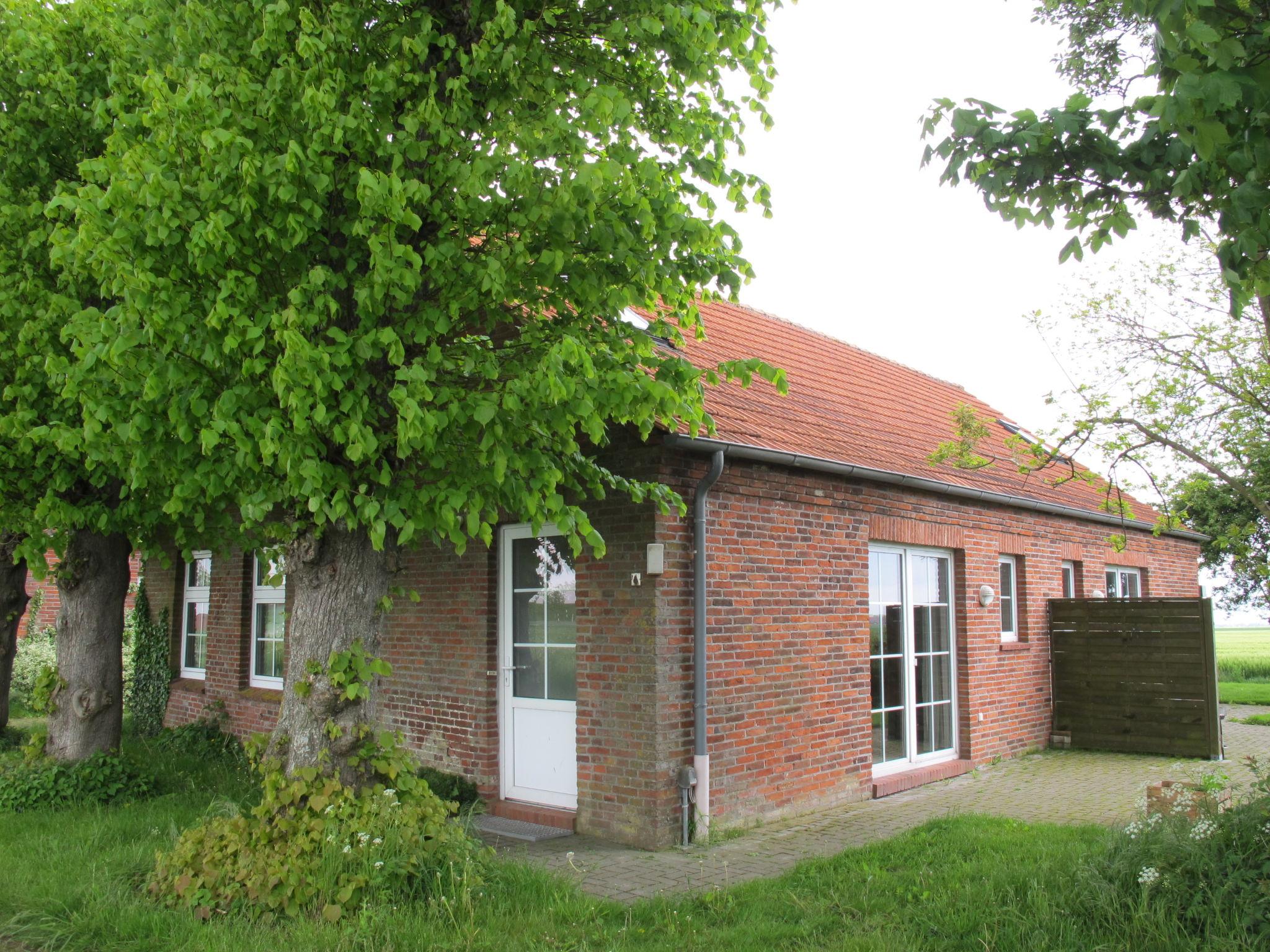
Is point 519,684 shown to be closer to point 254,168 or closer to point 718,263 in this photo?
point 718,263

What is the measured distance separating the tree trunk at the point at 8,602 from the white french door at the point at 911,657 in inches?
334

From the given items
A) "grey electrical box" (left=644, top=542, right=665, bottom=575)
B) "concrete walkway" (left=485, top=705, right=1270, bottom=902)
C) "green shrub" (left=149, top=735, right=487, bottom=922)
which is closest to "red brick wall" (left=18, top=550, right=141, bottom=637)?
"green shrub" (left=149, top=735, right=487, bottom=922)

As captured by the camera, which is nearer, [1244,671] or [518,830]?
[518,830]

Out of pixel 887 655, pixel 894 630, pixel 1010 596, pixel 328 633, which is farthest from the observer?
pixel 1010 596

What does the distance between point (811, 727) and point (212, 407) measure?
18.1 ft

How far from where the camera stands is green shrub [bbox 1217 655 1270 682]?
26.1 m

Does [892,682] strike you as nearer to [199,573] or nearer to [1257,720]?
[1257,720]

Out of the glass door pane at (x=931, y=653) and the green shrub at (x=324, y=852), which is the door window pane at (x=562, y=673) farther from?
the glass door pane at (x=931, y=653)

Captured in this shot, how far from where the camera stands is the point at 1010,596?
40.7 feet

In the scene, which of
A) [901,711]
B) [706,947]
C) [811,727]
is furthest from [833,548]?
[706,947]

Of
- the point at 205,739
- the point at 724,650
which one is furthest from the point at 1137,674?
the point at 205,739

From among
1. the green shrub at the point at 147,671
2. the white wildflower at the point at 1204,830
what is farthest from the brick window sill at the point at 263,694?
the white wildflower at the point at 1204,830

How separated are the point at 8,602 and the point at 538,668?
19.6ft

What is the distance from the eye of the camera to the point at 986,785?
31.9ft
